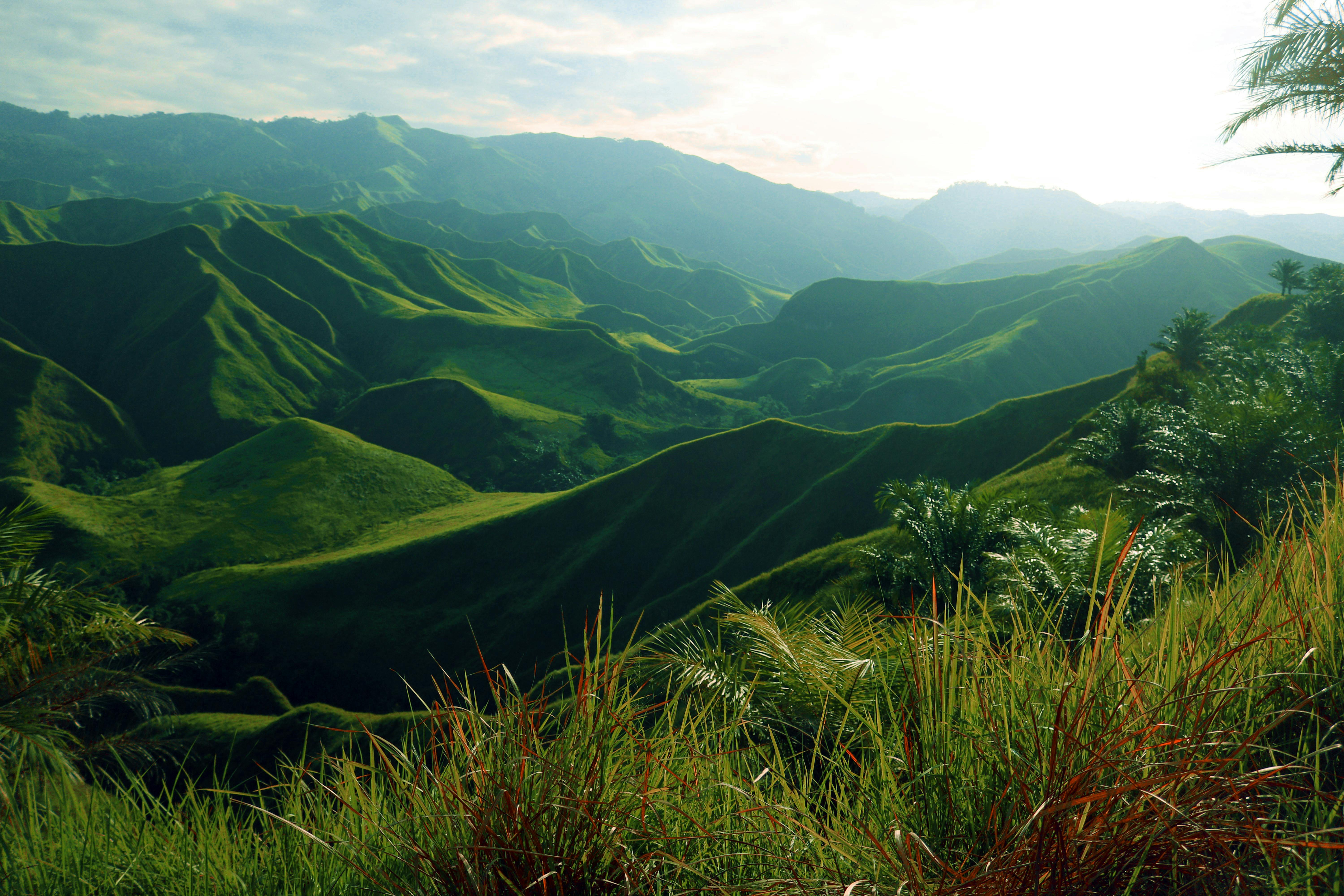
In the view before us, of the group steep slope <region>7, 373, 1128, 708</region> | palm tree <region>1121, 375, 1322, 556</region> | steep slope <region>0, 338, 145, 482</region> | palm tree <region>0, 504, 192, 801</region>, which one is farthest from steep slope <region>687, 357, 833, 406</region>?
palm tree <region>0, 504, 192, 801</region>

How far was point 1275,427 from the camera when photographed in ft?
46.0

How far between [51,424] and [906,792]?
457ft

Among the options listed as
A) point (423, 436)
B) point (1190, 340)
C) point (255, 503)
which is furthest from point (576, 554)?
point (423, 436)

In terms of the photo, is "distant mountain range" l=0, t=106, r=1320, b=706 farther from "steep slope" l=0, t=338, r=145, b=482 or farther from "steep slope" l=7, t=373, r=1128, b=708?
"steep slope" l=0, t=338, r=145, b=482

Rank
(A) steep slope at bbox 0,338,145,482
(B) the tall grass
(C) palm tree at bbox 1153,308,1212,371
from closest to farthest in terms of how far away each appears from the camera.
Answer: (B) the tall grass < (C) palm tree at bbox 1153,308,1212,371 < (A) steep slope at bbox 0,338,145,482

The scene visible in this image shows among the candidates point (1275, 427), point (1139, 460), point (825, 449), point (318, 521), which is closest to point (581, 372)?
point (318, 521)

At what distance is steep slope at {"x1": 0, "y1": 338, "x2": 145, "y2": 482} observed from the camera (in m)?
97.6

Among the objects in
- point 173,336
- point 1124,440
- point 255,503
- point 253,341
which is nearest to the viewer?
point 1124,440

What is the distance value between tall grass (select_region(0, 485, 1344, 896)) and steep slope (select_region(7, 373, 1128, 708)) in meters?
43.5

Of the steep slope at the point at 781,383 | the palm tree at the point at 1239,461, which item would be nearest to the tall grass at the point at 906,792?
the palm tree at the point at 1239,461

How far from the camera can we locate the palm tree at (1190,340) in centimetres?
3797

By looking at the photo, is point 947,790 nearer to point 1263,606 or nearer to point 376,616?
point 1263,606

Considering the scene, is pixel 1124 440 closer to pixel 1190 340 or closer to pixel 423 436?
pixel 1190 340

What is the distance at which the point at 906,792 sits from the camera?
10.7 feet
